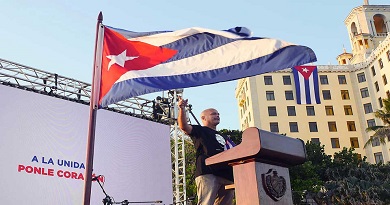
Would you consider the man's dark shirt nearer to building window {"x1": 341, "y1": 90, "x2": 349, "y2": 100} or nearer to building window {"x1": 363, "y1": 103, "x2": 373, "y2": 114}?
building window {"x1": 363, "y1": 103, "x2": 373, "y2": 114}

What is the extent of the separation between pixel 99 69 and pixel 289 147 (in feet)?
9.22

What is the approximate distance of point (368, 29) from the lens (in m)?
50.9

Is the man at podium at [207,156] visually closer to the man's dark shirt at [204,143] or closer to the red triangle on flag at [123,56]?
the man's dark shirt at [204,143]

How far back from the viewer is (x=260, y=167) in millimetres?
1613

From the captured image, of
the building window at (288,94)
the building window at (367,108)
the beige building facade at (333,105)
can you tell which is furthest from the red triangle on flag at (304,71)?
the building window at (367,108)

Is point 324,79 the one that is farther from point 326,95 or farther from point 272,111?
point 272,111

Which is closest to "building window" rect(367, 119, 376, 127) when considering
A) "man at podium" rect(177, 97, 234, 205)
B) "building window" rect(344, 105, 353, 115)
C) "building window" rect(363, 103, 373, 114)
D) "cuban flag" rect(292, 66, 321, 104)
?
"building window" rect(363, 103, 373, 114)

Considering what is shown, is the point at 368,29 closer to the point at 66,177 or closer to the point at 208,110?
the point at 66,177

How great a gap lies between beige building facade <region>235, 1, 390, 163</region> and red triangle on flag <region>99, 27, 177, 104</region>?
38.2m

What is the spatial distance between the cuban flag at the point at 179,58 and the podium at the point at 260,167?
2.31 m

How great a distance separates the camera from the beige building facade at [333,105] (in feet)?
140

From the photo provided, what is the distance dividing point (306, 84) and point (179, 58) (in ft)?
4.35

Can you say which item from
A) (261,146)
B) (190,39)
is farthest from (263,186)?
(190,39)

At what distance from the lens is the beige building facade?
140 feet
